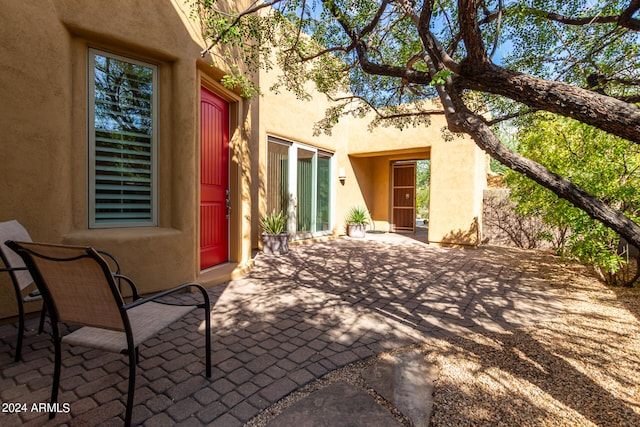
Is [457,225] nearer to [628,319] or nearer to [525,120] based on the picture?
[525,120]

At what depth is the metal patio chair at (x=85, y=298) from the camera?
141 cm

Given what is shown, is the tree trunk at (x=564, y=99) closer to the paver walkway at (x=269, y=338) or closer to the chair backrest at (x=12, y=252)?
the paver walkway at (x=269, y=338)

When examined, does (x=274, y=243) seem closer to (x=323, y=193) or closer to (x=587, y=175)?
(x=323, y=193)

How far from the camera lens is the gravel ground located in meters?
1.67

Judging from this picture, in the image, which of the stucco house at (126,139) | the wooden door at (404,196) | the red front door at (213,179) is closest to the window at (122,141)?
the stucco house at (126,139)

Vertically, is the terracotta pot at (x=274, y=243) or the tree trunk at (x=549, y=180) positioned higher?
the tree trunk at (x=549, y=180)

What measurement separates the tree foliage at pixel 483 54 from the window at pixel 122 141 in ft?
3.31

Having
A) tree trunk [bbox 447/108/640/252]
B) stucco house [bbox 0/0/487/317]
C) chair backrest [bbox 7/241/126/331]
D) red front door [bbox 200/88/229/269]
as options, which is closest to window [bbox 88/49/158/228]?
stucco house [bbox 0/0/487/317]

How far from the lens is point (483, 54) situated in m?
2.04

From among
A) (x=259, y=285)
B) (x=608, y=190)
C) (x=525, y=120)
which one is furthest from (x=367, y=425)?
(x=525, y=120)

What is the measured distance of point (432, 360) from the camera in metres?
2.23

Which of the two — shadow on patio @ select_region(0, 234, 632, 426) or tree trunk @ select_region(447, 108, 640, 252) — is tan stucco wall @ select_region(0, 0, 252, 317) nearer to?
shadow on patio @ select_region(0, 234, 632, 426)

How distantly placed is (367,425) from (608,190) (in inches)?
186

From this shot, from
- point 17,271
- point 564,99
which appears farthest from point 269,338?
point 564,99
